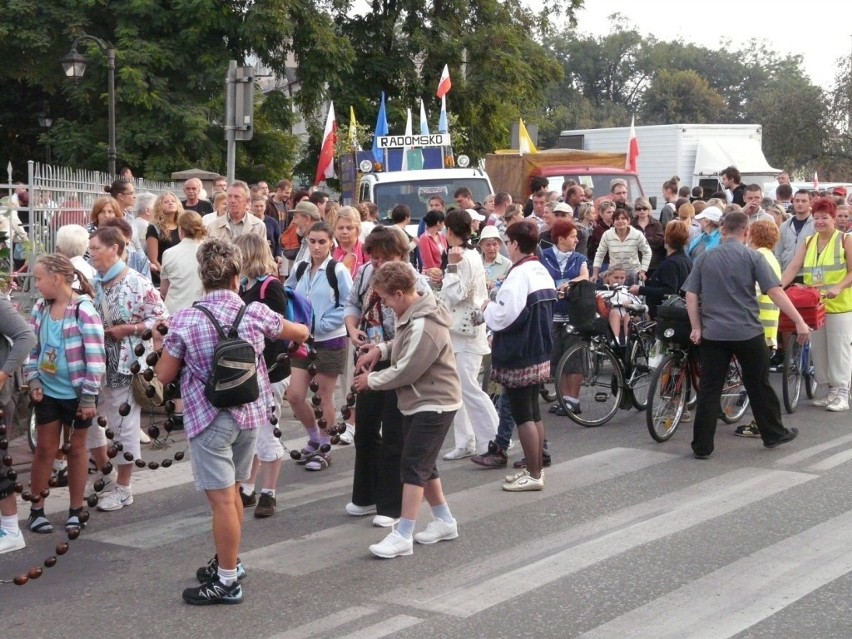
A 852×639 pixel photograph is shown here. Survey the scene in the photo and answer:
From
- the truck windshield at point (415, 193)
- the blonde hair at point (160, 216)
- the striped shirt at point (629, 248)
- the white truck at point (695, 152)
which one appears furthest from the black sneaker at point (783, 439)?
the white truck at point (695, 152)

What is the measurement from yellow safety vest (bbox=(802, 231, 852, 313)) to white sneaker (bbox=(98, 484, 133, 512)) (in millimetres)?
6593

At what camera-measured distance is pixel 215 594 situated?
5496mm

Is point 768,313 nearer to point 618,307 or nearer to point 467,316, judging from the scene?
point 618,307

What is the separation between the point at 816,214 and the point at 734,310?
248 centimetres

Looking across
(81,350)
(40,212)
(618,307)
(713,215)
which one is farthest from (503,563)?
(40,212)

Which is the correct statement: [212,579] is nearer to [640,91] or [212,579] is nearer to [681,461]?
[681,461]

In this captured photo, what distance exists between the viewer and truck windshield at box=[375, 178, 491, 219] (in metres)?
17.0

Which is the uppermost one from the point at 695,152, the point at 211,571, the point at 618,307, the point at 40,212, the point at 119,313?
the point at 695,152

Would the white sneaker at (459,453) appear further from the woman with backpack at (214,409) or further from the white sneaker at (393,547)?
the woman with backpack at (214,409)

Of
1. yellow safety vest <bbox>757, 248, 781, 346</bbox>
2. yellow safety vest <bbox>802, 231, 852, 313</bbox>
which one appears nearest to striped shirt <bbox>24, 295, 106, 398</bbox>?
yellow safety vest <bbox>757, 248, 781, 346</bbox>

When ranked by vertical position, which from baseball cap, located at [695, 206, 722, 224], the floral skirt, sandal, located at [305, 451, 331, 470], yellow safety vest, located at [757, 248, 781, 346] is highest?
baseball cap, located at [695, 206, 722, 224]

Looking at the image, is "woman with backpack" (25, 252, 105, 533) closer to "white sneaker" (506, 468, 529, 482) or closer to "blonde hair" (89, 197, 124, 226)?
"white sneaker" (506, 468, 529, 482)

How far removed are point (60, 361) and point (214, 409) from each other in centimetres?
147

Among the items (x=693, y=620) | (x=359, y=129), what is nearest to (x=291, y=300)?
(x=693, y=620)
